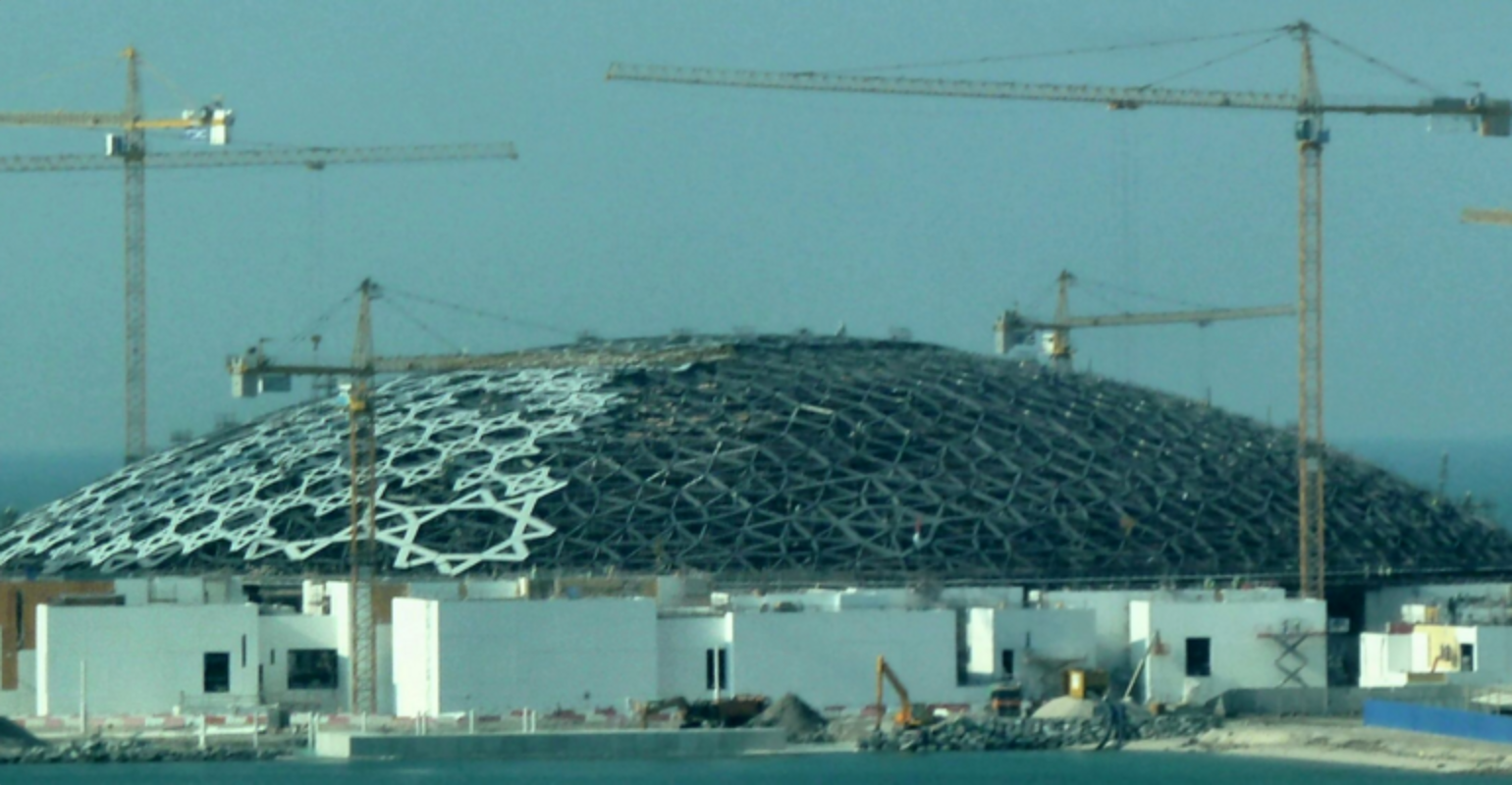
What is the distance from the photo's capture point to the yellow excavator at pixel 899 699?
7719cm

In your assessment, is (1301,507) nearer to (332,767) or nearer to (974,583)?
(974,583)

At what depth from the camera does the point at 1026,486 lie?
311 ft

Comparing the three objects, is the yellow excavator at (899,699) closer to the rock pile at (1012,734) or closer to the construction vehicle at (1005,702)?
the rock pile at (1012,734)

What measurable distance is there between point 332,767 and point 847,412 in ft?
97.6

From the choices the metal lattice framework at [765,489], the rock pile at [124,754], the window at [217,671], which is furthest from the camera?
the metal lattice framework at [765,489]

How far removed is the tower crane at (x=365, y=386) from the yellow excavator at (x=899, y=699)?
12525 mm

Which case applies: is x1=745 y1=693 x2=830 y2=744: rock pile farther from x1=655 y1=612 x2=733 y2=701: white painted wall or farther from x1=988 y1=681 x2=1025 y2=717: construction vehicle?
x1=988 y1=681 x2=1025 y2=717: construction vehicle

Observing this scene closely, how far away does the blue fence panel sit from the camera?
72.8 metres

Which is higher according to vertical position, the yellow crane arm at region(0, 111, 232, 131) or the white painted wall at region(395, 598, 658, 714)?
the yellow crane arm at region(0, 111, 232, 131)

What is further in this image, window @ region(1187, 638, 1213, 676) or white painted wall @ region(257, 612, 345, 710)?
window @ region(1187, 638, 1213, 676)

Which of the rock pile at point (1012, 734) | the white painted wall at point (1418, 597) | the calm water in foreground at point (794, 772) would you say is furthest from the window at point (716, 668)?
the white painted wall at point (1418, 597)

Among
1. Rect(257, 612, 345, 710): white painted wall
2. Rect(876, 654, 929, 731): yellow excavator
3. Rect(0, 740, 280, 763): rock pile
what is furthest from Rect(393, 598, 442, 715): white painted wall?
Rect(876, 654, 929, 731): yellow excavator

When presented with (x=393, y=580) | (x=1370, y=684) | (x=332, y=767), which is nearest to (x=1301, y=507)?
(x=1370, y=684)

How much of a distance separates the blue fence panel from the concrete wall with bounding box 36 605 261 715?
89.3 ft
